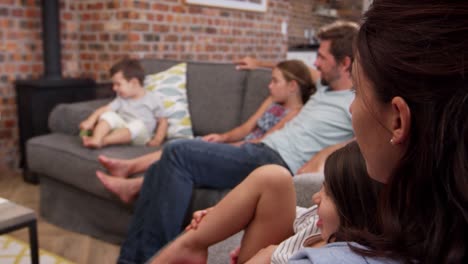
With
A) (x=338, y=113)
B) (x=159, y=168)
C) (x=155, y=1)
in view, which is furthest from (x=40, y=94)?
(x=338, y=113)

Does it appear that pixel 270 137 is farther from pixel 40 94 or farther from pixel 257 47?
pixel 257 47

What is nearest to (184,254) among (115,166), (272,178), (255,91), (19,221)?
(272,178)

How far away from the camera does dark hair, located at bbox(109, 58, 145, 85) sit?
2723 mm

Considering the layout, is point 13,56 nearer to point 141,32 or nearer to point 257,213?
point 141,32

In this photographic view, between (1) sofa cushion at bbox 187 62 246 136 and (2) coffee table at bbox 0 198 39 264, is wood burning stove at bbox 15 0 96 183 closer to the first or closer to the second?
(1) sofa cushion at bbox 187 62 246 136

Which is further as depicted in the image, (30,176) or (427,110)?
(30,176)

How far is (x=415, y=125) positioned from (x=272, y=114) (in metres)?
1.84

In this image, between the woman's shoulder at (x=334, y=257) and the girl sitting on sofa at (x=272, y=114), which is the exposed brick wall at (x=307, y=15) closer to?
the girl sitting on sofa at (x=272, y=114)

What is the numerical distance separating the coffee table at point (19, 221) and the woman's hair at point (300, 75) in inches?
54.1

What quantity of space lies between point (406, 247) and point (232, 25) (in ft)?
13.1

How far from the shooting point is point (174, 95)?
2855mm

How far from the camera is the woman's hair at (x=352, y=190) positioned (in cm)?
82

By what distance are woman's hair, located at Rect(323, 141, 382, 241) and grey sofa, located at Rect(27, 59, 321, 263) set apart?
115cm

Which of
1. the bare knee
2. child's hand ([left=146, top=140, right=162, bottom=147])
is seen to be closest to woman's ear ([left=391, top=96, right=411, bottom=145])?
the bare knee
